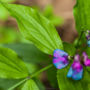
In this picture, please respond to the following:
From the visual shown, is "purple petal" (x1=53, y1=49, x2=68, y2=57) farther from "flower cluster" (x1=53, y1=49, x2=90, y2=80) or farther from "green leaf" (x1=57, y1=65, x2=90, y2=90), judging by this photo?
"green leaf" (x1=57, y1=65, x2=90, y2=90)

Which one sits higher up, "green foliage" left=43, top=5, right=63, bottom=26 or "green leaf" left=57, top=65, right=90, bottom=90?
"green foliage" left=43, top=5, right=63, bottom=26

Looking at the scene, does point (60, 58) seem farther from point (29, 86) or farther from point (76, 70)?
point (29, 86)

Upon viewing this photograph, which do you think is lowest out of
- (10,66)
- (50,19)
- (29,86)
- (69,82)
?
(69,82)

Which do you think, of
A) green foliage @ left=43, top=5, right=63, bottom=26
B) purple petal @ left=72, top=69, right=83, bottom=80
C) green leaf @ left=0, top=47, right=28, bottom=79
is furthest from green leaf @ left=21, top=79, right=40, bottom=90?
green foliage @ left=43, top=5, right=63, bottom=26

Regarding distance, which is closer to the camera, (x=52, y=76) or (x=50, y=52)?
(x=50, y=52)

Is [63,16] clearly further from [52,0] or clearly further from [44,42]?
[44,42]

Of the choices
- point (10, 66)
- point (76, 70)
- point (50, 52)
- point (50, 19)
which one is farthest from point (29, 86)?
point (50, 19)
